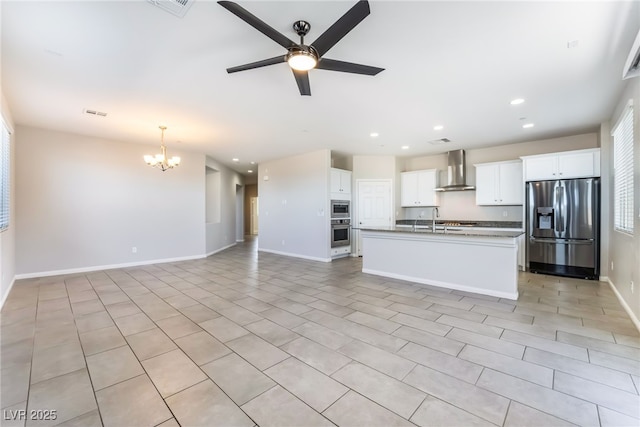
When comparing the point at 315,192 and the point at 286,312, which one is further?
the point at 315,192

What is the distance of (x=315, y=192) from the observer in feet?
22.2

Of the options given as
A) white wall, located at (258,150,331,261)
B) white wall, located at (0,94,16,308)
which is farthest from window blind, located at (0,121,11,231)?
white wall, located at (258,150,331,261)

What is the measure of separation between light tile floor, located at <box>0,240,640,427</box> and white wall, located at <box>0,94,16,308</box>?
0.27 m

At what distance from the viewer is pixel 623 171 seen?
3578 millimetres

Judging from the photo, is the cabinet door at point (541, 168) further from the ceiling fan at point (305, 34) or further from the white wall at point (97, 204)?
the white wall at point (97, 204)

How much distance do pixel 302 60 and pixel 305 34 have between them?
313 millimetres

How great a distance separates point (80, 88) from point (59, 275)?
3.83 m

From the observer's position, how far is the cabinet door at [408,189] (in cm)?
727

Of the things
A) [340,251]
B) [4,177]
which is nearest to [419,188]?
[340,251]

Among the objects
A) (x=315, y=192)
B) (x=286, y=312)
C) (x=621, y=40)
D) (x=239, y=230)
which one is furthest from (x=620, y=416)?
(x=239, y=230)

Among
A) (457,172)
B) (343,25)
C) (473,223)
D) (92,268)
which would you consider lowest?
(92,268)

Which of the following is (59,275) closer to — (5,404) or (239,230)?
(5,404)

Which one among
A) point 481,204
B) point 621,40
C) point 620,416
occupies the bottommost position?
point 620,416

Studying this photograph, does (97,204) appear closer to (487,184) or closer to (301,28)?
(301,28)
